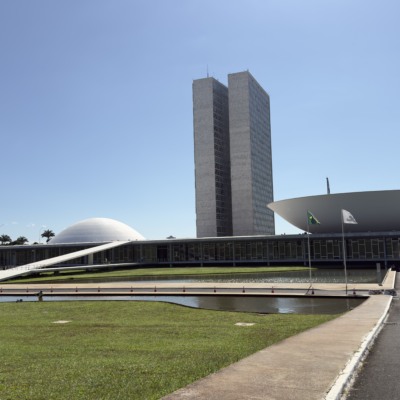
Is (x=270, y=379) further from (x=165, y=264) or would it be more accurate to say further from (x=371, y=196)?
(x=165, y=264)

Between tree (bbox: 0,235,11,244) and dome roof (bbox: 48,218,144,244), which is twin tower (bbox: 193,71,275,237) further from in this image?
tree (bbox: 0,235,11,244)

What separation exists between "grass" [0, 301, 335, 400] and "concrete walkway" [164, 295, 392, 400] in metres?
0.65

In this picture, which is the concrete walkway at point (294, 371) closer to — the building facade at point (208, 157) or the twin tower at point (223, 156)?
the building facade at point (208, 157)

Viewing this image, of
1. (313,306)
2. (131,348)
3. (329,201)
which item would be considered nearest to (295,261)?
(329,201)

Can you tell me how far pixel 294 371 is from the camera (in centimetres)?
999

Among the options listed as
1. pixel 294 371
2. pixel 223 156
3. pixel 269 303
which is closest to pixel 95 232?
pixel 223 156

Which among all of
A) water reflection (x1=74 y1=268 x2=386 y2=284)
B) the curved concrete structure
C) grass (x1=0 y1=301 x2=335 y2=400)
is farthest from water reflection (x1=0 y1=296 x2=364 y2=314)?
the curved concrete structure

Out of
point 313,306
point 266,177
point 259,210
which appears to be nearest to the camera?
point 313,306

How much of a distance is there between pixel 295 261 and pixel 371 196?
61.0ft

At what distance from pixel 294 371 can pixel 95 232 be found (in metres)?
115

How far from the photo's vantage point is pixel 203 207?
14200 cm

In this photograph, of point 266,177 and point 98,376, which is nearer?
point 98,376

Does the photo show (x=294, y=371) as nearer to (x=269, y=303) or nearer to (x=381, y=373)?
(x=381, y=373)

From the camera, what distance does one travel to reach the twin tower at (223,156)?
14050cm
